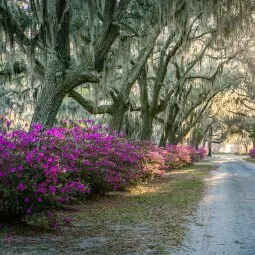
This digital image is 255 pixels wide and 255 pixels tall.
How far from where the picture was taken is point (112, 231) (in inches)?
278

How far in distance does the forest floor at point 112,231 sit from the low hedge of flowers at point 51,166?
38cm

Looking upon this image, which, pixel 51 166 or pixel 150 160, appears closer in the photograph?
pixel 51 166

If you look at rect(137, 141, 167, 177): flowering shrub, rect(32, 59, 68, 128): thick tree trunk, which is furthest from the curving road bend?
rect(32, 59, 68, 128): thick tree trunk

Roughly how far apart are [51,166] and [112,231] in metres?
1.49

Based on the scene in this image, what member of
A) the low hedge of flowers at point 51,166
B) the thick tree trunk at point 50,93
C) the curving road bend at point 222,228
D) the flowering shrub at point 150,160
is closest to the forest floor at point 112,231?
the curving road bend at point 222,228

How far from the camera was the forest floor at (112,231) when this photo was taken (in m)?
5.81

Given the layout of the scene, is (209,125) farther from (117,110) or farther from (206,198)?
(206,198)

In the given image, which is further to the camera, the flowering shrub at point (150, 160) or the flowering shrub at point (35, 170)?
the flowering shrub at point (150, 160)

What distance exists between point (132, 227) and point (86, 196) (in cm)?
326

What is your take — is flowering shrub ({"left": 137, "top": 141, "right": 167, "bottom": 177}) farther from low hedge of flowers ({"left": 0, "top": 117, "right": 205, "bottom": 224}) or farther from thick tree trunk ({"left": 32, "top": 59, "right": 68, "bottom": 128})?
thick tree trunk ({"left": 32, "top": 59, "right": 68, "bottom": 128})

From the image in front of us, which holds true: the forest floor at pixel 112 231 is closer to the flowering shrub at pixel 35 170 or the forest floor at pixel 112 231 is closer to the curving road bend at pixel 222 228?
the curving road bend at pixel 222 228

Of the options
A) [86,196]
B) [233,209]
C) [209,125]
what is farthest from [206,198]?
[209,125]

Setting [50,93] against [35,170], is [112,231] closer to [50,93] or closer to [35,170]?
[35,170]

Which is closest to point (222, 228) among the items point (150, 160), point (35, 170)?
point (35, 170)
